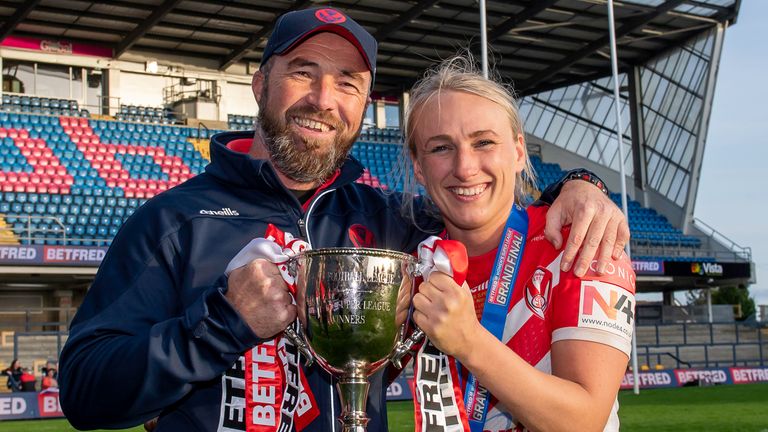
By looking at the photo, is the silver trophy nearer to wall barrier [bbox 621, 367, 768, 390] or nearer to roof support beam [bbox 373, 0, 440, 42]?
wall barrier [bbox 621, 367, 768, 390]

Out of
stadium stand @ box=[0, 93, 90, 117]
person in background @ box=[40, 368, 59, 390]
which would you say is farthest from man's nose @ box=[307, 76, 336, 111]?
stadium stand @ box=[0, 93, 90, 117]

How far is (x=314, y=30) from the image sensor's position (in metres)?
2.37

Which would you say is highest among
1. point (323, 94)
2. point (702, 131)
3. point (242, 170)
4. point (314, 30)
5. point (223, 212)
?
point (702, 131)

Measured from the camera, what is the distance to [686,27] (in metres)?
27.8

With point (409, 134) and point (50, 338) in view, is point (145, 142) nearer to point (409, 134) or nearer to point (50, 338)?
point (50, 338)

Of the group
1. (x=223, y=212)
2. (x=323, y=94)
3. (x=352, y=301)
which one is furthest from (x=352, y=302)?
(x=323, y=94)

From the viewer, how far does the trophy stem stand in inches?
75.2

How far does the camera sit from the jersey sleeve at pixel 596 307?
2.05m

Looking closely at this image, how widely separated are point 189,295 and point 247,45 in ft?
80.2

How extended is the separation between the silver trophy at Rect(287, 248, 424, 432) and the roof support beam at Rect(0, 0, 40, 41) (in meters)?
22.1

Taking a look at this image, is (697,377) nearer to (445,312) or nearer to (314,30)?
(314,30)

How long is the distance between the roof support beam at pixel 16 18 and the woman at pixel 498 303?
21.7 metres

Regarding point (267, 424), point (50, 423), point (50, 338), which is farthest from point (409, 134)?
point (50, 338)

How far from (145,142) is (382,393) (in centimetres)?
2278
